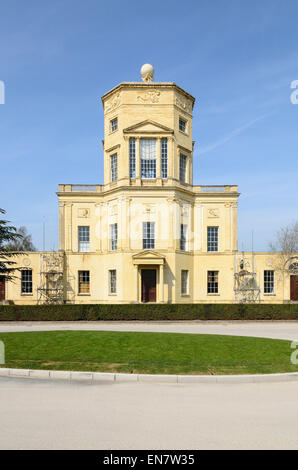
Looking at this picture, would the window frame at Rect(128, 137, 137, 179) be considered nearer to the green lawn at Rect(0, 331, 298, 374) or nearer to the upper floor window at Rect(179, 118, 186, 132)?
the upper floor window at Rect(179, 118, 186, 132)

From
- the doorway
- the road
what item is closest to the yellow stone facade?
the doorway

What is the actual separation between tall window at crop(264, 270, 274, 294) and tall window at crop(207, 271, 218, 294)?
16.4 feet

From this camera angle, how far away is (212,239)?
43094 mm

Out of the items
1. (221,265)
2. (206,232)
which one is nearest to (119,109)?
(206,232)

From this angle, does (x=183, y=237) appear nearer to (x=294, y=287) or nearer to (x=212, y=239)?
(x=212, y=239)

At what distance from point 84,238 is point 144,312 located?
15784 mm

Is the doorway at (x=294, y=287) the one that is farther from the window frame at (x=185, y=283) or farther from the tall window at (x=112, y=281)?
the tall window at (x=112, y=281)

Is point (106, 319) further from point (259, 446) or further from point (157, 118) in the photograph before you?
point (259, 446)

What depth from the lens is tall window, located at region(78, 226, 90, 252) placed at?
43125mm

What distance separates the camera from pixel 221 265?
42.6 meters

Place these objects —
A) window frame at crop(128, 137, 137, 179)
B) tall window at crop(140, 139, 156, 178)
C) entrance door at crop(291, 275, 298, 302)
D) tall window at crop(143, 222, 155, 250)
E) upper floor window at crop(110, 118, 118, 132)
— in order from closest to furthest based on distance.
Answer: tall window at crop(143, 222, 155, 250)
window frame at crop(128, 137, 137, 179)
tall window at crop(140, 139, 156, 178)
upper floor window at crop(110, 118, 118, 132)
entrance door at crop(291, 275, 298, 302)

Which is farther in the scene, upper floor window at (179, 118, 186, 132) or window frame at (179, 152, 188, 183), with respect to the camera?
upper floor window at (179, 118, 186, 132)

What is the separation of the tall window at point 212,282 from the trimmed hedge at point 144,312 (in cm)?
1128

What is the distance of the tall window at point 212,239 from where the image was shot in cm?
4297
